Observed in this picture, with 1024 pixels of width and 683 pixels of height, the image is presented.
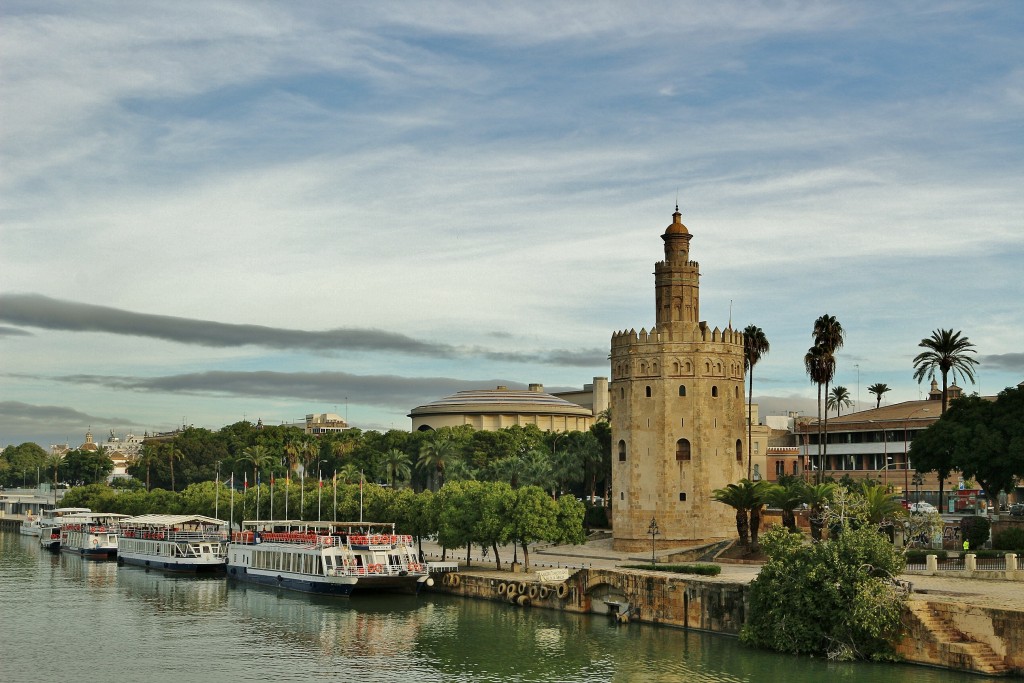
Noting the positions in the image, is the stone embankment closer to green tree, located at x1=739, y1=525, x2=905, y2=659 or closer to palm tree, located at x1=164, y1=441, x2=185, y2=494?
green tree, located at x1=739, y1=525, x2=905, y2=659

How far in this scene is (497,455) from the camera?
127 metres

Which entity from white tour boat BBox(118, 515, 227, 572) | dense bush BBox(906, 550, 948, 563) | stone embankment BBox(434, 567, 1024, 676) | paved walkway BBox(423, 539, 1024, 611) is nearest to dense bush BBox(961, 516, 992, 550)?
dense bush BBox(906, 550, 948, 563)

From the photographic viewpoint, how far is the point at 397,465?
12662cm

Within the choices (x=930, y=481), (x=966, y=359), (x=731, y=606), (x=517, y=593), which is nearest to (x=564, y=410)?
(x=930, y=481)

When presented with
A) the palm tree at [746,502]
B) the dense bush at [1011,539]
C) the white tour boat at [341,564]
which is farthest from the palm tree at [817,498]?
the white tour boat at [341,564]

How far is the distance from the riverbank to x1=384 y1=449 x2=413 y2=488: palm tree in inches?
1743

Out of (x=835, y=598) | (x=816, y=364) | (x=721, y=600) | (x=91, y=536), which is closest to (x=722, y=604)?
(x=721, y=600)

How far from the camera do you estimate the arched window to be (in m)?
79.1

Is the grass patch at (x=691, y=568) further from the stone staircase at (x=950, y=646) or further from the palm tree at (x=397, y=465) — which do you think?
the palm tree at (x=397, y=465)

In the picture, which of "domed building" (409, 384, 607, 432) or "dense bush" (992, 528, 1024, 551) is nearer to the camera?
"dense bush" (992, 528, 1024, 551)

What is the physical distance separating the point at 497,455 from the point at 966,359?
2201 inches

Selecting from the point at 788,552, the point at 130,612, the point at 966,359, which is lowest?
the point at 130,612

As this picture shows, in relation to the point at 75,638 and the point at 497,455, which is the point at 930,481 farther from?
the point at 75,638

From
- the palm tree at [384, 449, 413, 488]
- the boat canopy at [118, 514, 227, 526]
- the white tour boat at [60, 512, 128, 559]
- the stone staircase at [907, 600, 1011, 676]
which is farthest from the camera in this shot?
the palm tree at [384, 449, 413, 488]
